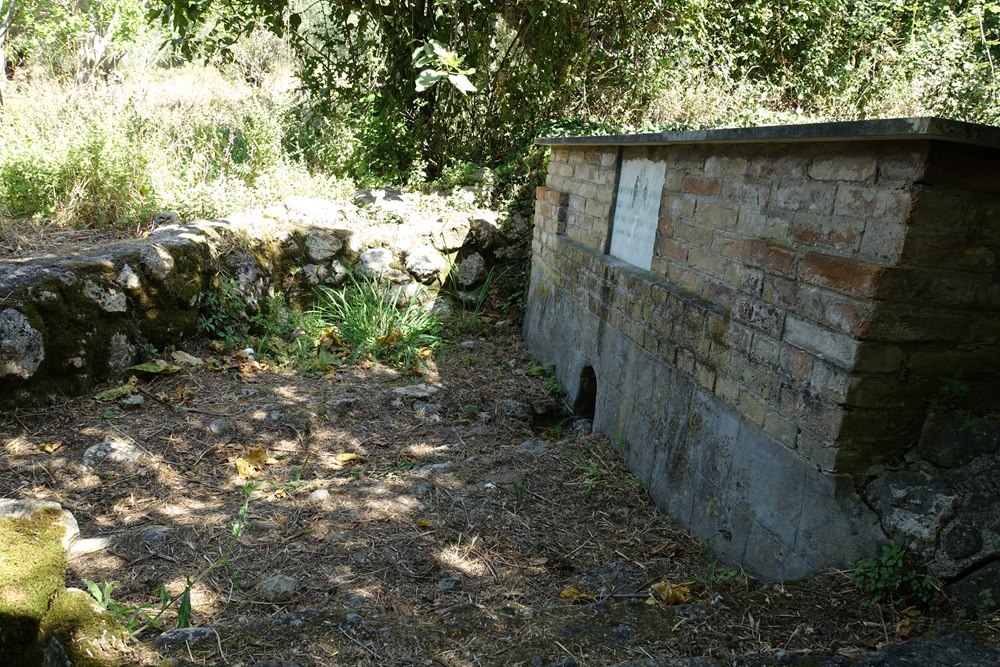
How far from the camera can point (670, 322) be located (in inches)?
147

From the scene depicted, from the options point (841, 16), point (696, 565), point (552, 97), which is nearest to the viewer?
point (696, 565)

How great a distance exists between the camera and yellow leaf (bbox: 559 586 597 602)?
2887mm

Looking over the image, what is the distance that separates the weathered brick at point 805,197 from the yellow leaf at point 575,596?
167 centimetres

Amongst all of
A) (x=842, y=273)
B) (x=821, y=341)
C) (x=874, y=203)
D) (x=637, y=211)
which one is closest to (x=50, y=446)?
(x=637, y=211)

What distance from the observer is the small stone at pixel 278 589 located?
9.07 ft

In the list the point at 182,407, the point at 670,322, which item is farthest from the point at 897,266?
the point at 182,407

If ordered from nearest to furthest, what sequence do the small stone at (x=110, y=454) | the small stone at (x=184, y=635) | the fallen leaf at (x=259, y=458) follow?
the small stone at (x=184, y=635) → the small stone at (x=110, y=454) → the fallen leaf at (x=259, y=458)

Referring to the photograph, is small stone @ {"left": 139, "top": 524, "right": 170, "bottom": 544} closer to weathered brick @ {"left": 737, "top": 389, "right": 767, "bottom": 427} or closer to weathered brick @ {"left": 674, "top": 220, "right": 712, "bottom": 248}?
weathered brick @ {"left": 737, "top": 389, "right": 767, "bottom": 427}

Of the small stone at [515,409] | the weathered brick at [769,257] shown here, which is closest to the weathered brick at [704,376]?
the weathered brick at [769,257]

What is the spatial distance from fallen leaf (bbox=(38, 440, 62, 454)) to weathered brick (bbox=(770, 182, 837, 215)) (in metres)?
3.78

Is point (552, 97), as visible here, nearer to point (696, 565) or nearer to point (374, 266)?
point (374, 266)

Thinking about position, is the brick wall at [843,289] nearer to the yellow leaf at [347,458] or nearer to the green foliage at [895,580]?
the green foliage at [895,580]

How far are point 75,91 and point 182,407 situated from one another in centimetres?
474

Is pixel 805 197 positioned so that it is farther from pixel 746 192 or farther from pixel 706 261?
pixel 706 261
